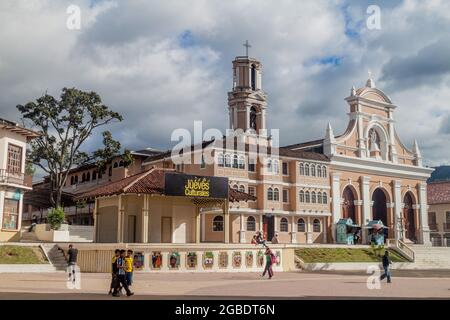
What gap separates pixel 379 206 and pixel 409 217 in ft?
16.5

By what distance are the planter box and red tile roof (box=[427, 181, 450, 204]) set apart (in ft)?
166

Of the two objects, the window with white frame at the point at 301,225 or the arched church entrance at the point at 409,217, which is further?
the arched church entrance at the point at 409,217

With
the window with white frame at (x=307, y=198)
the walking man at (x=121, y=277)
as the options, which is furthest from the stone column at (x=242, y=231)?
the walking man at (x=121, y=277)

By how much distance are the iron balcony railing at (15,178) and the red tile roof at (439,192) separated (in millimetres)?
53174

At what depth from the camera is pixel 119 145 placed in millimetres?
47812

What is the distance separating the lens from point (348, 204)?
56406 millimetres

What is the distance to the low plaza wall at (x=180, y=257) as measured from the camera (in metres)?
28.0

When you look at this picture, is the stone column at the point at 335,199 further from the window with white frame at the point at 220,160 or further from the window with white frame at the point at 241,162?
the window with white frame at the point at 220,160

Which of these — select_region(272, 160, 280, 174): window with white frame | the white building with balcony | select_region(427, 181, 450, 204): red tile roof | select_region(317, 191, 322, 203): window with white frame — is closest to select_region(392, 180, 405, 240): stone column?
select_region(317, 191, 322, 203): window with white frame

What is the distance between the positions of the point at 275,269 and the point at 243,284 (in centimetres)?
996

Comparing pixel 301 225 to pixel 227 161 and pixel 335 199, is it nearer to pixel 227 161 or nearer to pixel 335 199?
pixel 335 199

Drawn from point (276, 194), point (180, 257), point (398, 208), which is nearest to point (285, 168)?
point (276, 194)
